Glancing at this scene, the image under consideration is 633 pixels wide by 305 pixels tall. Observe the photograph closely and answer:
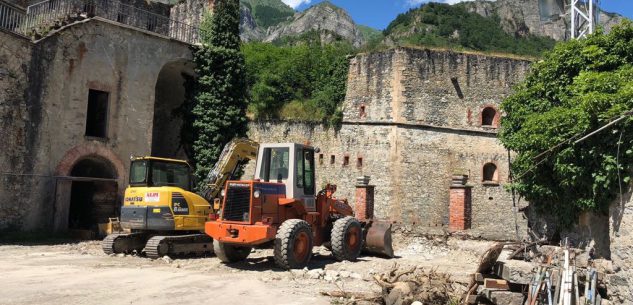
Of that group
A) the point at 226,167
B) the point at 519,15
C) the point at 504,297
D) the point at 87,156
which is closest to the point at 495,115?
the point at 226,167

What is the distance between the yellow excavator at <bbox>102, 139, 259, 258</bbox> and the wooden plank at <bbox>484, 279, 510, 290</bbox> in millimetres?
7497

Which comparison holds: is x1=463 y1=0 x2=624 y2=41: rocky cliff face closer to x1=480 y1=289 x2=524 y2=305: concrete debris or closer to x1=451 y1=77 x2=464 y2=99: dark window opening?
x1=451 y1=77 x2=464 y2=99: dark window opening

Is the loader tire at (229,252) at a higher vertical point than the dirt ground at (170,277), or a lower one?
higher

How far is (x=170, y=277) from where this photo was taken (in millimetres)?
9852

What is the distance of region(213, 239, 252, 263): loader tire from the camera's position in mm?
11625

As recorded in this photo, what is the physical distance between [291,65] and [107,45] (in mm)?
10678

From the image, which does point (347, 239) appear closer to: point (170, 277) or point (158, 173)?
point (170, 277)

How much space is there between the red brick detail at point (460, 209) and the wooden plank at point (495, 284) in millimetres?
14181

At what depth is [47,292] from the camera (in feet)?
26.8

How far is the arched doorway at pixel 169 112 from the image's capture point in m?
22.3

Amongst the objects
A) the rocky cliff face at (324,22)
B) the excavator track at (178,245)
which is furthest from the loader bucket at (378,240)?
the rocky cliff face at (324,22)

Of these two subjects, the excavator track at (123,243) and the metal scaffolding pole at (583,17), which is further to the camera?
the metal scaffolding pole at (583,17)

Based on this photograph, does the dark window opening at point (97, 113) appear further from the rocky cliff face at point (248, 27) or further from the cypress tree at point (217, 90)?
the rocky cliff face at point (248, 27)

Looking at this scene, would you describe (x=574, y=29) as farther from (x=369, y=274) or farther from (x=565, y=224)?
(x=369, y=274)
